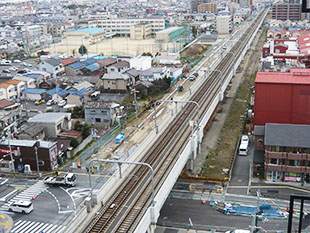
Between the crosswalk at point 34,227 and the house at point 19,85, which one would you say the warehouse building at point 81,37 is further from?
the crosswalk at point 34,227

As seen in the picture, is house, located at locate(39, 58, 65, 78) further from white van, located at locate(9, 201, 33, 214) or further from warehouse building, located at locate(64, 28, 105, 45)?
white van, located at locate(9, 201, 33, 214)

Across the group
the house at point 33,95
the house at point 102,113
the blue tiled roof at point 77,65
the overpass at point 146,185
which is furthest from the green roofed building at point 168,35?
Answer: the overpass at point 146,185

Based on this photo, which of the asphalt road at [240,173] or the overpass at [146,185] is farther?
the asphalt road at [240,173]

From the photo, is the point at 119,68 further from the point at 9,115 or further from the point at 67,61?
the point at 9,115

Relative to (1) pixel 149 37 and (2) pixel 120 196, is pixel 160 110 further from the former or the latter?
(1) pixel 149 37

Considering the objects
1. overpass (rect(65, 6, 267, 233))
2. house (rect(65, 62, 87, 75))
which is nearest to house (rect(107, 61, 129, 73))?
house (rect(65, 62, 87, 75))

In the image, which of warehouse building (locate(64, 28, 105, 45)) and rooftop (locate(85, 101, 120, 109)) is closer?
rooftop (locate(85, 101, 120, 109))

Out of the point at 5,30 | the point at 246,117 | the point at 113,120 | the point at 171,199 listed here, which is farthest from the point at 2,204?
the point at 5,30
